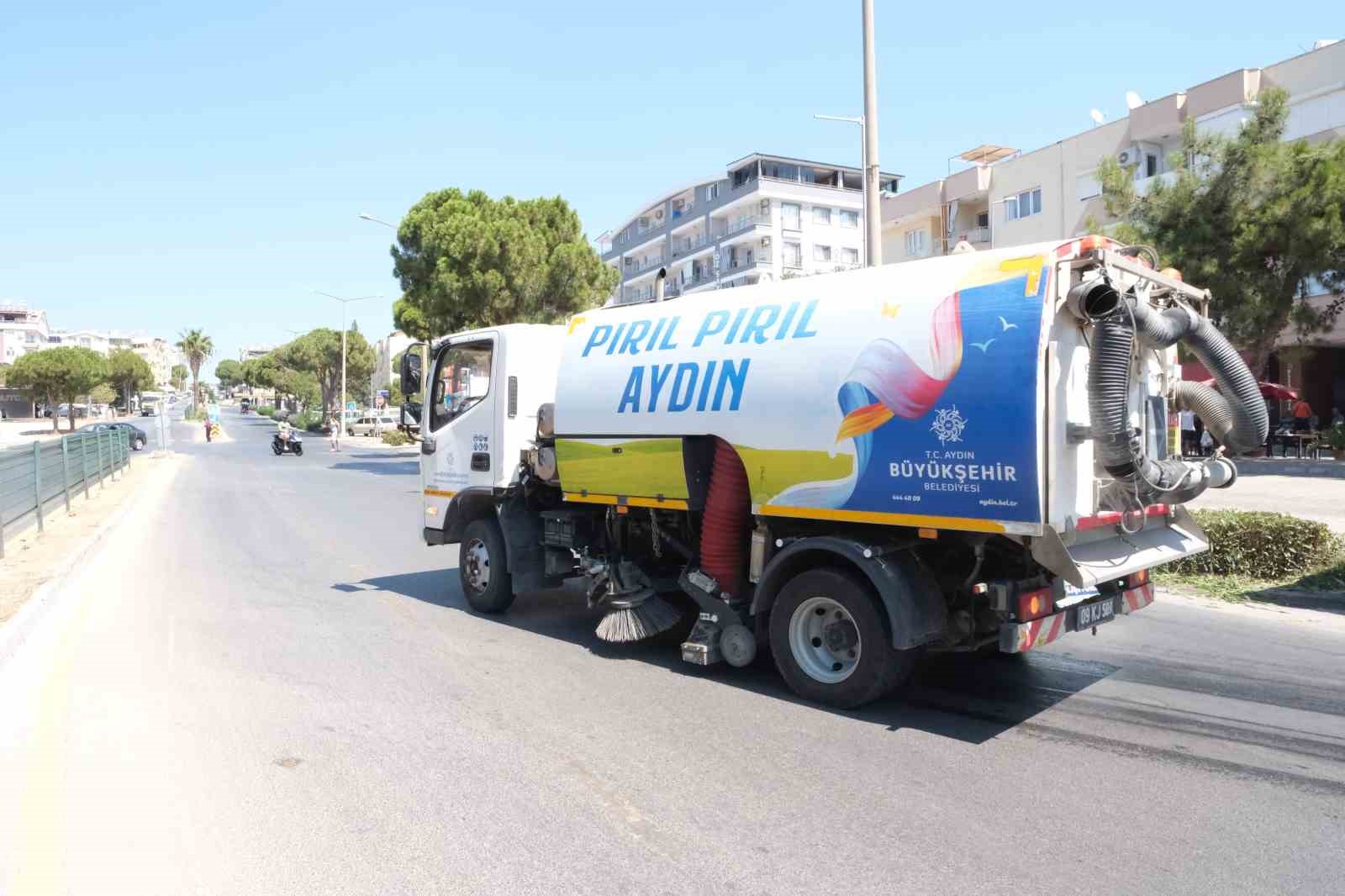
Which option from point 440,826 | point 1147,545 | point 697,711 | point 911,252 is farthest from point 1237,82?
point 440,826

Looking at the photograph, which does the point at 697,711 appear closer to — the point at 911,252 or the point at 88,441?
the point at 88,441

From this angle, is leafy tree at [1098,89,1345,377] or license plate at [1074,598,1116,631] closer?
license plate at [1074,598,1116,631]

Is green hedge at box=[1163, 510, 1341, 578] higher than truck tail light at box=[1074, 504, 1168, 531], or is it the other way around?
truck tail light at box=[1074, 504, 1168, 531]

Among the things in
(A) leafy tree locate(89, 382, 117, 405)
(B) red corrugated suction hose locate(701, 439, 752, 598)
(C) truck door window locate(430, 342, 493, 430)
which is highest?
(A) leafy tree locate(89, 382, 117, 405)

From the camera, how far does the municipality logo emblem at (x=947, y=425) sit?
5312mm

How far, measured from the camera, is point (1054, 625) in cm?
571

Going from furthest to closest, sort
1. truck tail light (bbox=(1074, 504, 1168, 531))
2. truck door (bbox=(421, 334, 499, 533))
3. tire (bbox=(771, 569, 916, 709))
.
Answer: truck door (bbox=(421, 334, 499, 533))
tire (bbox=(771, 569, 916, 709))
truck tail light (bbox=(1074, 504, 1168, 531))

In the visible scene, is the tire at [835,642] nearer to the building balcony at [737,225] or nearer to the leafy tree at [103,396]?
the building balcony at [737,225]

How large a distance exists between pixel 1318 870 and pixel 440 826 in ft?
11.7

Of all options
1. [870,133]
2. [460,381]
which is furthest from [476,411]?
[870,133]

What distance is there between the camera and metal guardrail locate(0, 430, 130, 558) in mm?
13586

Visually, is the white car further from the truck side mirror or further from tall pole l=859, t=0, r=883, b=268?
the truck side mirror

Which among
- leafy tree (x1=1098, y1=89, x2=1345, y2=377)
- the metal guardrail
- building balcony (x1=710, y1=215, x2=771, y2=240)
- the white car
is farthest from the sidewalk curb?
building balcony (x1=710, y1=215, x2=771, y2=240)

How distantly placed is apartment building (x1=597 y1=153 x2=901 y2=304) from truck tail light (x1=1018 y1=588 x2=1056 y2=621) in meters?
54.6
